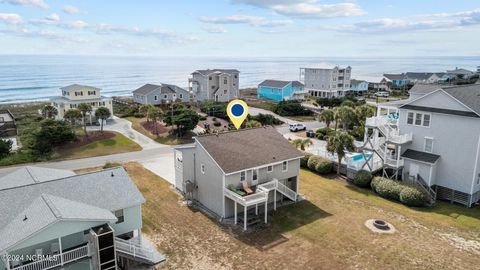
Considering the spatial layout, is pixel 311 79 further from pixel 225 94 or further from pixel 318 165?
pixel 318 165

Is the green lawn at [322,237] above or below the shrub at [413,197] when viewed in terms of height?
below

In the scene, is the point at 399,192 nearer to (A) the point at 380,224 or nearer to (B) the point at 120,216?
(A) the point at 380,224

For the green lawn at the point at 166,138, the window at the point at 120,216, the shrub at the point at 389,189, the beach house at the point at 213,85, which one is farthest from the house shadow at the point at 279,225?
the beach house at the point at 213,85

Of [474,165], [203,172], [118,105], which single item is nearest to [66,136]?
[203,172]

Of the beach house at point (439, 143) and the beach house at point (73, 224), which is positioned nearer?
the beach house at point (73, 224)

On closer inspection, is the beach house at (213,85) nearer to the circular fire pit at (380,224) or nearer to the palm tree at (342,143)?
the palm tree at (342,143)

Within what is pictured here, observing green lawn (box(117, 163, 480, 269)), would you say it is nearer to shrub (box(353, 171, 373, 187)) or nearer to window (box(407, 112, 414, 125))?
shrub (box(353, 171, 373, 187))

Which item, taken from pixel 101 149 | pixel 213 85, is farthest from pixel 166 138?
pixel 213 85

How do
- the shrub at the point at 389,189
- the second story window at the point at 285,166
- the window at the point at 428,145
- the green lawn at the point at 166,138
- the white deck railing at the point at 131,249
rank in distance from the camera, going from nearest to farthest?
the white deck railing at the point at 131,249, the second story window at the point at 285,166, the shrub at the point at 389,189, the window at the point at 428,145, the green lawn at the point at 166,138
